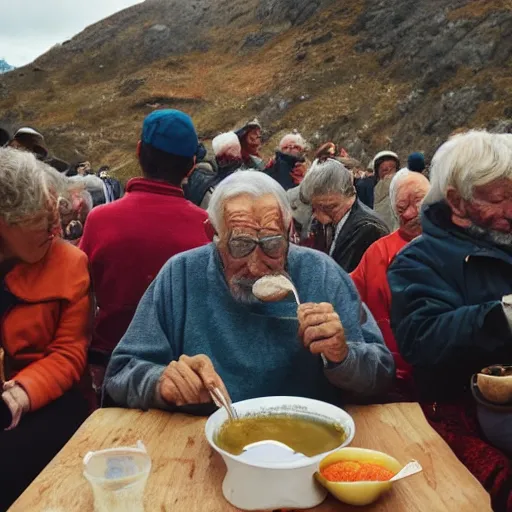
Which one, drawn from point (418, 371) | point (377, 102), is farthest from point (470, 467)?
point (377, 102)

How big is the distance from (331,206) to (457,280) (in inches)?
75.5

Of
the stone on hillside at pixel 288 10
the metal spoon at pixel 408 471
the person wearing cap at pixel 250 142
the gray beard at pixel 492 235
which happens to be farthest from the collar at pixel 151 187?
the stone on hillside at pixel 288 10

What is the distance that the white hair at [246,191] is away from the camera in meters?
2.23

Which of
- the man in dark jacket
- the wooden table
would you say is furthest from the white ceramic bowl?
the man in dark jacket

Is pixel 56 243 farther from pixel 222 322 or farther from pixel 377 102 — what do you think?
pixel 377 102

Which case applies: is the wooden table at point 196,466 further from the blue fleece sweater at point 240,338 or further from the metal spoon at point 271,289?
the metal spoon at point 271,289

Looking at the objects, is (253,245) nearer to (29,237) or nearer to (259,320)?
(259,320)

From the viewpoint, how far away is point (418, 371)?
2520 millimetres

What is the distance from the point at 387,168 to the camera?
727 cm

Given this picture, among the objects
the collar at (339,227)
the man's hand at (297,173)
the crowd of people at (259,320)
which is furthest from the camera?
the man's hand at (297,173)

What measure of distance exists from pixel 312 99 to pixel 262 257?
34025mm

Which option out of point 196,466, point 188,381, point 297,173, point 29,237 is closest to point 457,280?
point 188,381

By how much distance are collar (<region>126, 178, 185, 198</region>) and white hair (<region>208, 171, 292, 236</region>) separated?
93 cm

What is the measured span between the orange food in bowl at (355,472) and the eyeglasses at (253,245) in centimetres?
86
